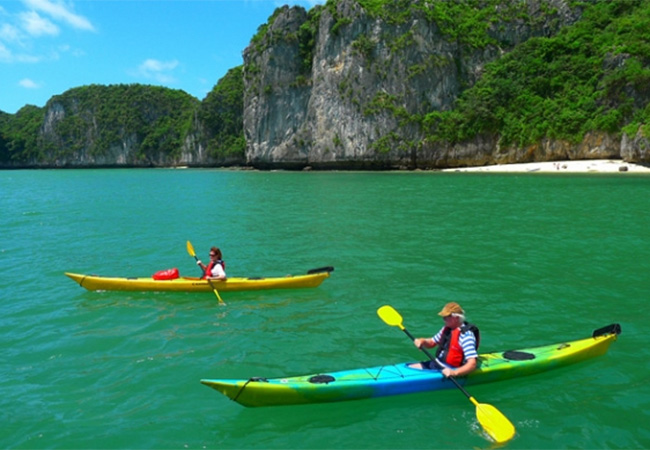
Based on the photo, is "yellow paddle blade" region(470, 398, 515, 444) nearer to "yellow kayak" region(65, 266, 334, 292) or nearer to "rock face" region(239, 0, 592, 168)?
"yellow kayak" region(65, 266, 334, 292)

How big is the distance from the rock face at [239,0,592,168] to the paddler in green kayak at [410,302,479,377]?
5246 cm

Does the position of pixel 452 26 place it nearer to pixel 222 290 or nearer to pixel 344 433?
pixel 222 290

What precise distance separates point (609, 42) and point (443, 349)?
58.4 meters

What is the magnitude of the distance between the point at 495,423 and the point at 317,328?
12.1ft

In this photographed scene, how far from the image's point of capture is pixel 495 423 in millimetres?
5168

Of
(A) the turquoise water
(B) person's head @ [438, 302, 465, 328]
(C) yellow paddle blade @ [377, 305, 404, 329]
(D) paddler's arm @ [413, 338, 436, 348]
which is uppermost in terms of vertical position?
(B) person's head @ [438, 302, 465, 328]

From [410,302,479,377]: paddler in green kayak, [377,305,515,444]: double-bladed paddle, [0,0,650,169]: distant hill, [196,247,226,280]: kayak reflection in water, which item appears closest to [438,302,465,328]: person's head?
[410,302,479,377]: paddler in green kayak

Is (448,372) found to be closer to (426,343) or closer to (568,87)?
(426,343)

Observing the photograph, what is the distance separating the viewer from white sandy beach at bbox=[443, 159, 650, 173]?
4220cm

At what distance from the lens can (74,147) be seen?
456ft

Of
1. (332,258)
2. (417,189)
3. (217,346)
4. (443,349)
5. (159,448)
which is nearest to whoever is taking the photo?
(159,448)

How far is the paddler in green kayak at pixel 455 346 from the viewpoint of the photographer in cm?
593

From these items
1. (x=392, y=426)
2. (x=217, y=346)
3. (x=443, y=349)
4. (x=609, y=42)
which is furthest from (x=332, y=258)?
Answer: (x=609, y=42)

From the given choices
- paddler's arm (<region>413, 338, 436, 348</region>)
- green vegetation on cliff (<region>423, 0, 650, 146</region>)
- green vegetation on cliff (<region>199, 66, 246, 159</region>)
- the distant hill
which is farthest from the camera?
green vegetation on cliff (<region>199, 66, 246, 159</region>)
